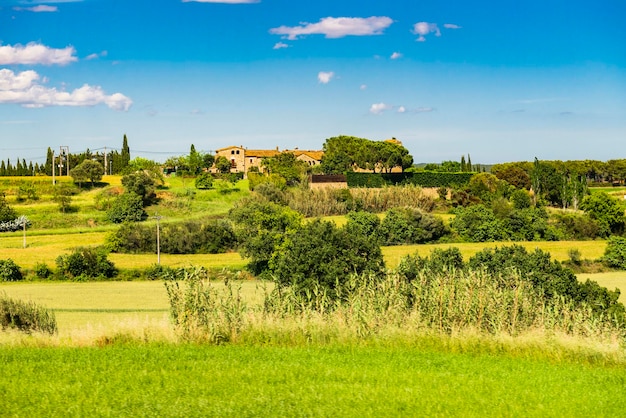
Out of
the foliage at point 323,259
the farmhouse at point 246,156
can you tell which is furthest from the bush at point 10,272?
the farmhouse at point 246,156

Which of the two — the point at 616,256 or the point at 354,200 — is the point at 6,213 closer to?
the point at 354,200

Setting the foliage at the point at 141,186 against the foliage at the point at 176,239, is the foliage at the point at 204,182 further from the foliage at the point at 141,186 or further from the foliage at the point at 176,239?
the foliage at the point at 176,239

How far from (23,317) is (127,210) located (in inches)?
1828

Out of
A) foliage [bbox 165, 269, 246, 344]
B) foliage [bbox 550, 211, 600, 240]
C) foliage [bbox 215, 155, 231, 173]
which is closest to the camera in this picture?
foliage [bbox 165, 269, 246, 344]

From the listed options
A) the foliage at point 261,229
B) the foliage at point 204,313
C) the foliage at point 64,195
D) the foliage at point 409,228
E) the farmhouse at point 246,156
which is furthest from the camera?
the farmhouse at point 246,156

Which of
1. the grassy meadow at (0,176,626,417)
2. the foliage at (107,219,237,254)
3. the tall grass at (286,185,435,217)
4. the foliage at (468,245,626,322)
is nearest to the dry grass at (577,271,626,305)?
the foliage at (468,245,626,322)

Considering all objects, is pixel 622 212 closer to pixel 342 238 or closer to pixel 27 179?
pixel 342 238

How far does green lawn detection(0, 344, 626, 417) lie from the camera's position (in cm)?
818

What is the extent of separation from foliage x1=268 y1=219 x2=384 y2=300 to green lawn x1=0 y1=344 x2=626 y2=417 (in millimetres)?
10453

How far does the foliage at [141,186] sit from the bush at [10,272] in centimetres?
2607

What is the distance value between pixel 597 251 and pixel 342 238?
98.6ft

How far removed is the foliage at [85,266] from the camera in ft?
132

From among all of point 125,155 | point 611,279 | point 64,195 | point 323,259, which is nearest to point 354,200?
point 64,195

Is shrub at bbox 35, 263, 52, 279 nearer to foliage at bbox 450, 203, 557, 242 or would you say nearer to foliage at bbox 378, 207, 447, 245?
foliage at bbox 378, 207, 447, 245
